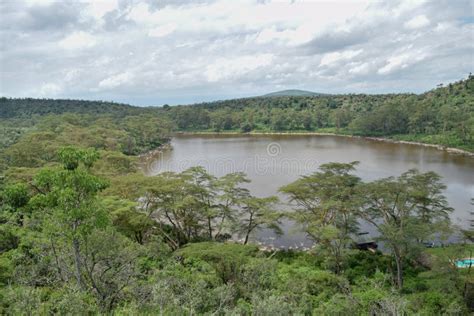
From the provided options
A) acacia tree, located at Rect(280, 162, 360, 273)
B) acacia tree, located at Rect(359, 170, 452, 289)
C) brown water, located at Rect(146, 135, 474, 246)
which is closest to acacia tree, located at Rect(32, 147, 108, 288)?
acacia tree, located at Rect(280, 162, 360, 273)

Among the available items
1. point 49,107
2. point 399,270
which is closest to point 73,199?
point 399,270

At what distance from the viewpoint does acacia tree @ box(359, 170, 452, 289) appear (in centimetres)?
1552

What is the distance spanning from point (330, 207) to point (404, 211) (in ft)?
11.9

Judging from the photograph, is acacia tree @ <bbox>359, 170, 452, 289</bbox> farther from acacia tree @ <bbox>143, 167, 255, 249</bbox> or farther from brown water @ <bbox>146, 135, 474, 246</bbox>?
acacia tree @ <bbox>143, 167, 255, 249</bbox>

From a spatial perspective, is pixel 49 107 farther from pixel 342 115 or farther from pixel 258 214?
pixel 258 214

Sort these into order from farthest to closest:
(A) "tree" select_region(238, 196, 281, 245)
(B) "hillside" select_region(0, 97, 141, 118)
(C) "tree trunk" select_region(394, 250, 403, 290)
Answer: (B) "hillside" select_region(0, 97, 141, 118)
(A) "tree" select_region(238, 196, 281, 245)
(C) "tree trunk" select_region(394, 250, 403, 290)

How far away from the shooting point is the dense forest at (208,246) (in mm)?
10359

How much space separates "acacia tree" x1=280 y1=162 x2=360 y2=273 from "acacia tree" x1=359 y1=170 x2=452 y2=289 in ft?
2.98

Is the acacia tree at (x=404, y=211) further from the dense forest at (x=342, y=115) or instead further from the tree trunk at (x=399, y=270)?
the dense forest at (x=342, y=115)

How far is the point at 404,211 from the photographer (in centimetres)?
1798

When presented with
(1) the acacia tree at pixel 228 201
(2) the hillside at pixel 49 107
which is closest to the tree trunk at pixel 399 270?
(1) the acacia tree at pixel 228 201

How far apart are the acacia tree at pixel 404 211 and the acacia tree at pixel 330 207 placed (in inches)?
35.7

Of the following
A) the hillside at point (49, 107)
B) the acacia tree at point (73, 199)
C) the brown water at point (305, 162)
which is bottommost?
the brown water at point (305, 162)

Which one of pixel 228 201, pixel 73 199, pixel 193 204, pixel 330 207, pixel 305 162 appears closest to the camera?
pixel 73 199
